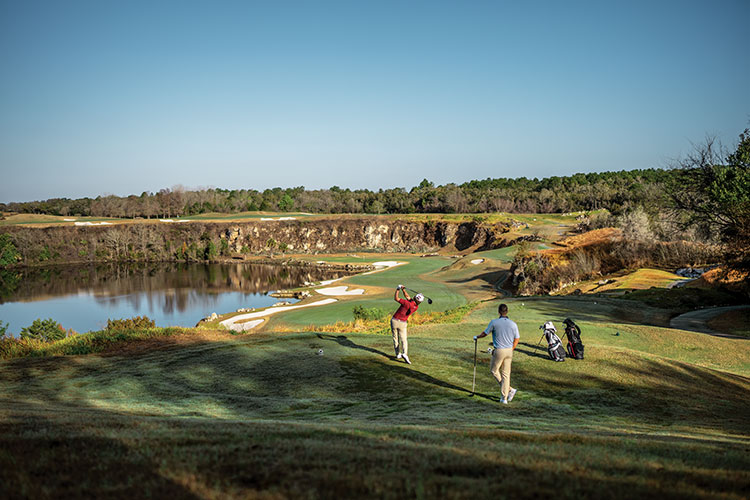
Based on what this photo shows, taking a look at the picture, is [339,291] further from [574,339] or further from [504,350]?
[504,350]

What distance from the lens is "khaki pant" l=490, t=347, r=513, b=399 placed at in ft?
38.3

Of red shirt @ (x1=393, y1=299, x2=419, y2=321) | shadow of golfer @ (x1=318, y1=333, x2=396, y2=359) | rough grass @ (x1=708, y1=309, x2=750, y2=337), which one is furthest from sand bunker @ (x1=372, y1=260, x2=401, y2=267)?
red shirt @ (x1=393, y1=299, x2=419, y2=321)

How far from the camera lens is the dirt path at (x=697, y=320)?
25141 millimetres

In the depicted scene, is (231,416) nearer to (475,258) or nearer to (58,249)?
(475,258)

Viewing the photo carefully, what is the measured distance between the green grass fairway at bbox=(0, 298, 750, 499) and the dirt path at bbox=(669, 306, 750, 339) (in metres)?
5.41

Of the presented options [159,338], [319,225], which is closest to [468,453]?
[159,338]

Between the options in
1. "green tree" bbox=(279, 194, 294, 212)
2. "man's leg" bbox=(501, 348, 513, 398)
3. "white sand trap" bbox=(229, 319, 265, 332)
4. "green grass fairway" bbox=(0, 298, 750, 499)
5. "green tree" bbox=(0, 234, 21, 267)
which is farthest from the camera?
"green tree" bbox=(279, 194, 294, 212)

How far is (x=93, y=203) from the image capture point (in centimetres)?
18638

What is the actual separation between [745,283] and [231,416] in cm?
3586

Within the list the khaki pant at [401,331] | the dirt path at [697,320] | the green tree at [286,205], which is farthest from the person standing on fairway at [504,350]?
the green tree at [286,205]

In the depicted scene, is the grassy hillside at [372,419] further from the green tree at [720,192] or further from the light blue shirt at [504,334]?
the green tree at [720,192]

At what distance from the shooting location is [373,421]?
9.55 meters

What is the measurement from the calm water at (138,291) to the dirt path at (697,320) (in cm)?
4370

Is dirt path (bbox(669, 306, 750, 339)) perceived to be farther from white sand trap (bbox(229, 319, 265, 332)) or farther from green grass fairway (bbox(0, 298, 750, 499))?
white sand trap (bbox(229, 319, 265, 332))
